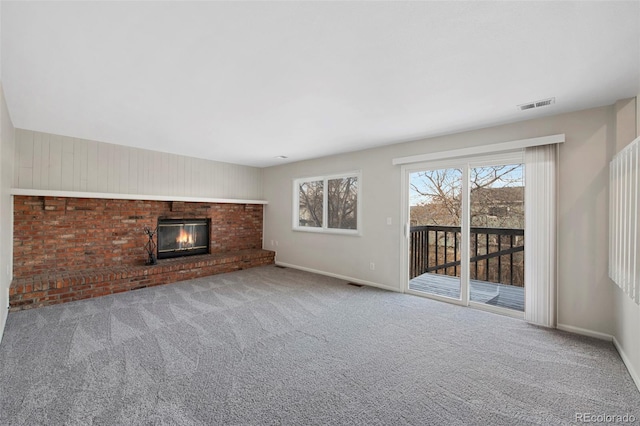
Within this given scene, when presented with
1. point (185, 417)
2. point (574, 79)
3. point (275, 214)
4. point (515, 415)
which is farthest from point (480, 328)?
point (275, 214)

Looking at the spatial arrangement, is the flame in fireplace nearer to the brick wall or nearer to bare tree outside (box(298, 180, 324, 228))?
the brick wall

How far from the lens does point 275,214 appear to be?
6.66m

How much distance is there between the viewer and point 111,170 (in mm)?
4672

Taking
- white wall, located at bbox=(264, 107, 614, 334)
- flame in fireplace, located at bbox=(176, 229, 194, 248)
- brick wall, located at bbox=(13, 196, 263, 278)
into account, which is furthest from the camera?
flame in fireplace, located at bbox=(176, 229, 194, 248)

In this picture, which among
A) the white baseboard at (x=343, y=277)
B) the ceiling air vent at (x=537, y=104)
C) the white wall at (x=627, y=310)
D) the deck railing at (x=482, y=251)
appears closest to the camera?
the white wall at (x=627, y=310)

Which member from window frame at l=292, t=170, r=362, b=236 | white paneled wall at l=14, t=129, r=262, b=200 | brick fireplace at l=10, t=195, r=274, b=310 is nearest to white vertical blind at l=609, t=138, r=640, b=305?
window frame at l=292, t=170, r=362, b=236

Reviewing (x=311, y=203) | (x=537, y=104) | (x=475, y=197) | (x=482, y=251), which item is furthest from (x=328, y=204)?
(x=537, y=104)

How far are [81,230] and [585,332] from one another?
22.6 feet

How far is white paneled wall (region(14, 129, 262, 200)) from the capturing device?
399 centimetres

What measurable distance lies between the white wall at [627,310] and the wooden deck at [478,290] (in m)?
0.94

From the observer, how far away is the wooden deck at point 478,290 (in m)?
3.77

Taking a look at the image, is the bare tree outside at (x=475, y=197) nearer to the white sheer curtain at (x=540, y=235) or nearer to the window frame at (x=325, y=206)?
the white sheer curtain at (x=540, y=235)

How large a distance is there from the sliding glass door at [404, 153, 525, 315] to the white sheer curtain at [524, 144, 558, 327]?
23 centimetres

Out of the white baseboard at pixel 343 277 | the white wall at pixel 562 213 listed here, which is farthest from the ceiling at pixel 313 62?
the white baseboard at pixel 343 277
